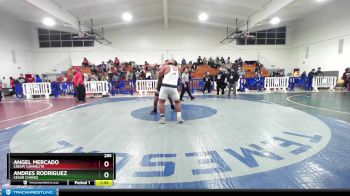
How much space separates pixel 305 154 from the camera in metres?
3.49

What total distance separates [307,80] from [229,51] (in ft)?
35.2

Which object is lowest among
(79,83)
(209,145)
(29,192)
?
(209,145)

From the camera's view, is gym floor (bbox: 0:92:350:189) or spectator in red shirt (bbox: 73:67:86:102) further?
spectator in red shirt (bbox: 73:67:86:102)

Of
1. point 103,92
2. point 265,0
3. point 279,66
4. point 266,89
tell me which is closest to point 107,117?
point 103,92

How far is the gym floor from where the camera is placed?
8.96ft

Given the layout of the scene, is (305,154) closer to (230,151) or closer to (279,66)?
(230,151)

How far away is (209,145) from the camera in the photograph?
4.00 m

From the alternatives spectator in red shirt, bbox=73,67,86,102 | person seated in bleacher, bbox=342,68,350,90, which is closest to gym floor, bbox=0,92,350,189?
spectator in red shirt, bbox=73,67,86,102

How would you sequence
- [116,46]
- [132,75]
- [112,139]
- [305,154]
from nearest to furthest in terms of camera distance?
1. [305,154]
2. [112,139]
3. [132,75]
4. [116,46]

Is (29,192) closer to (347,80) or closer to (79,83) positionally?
(79,83)
